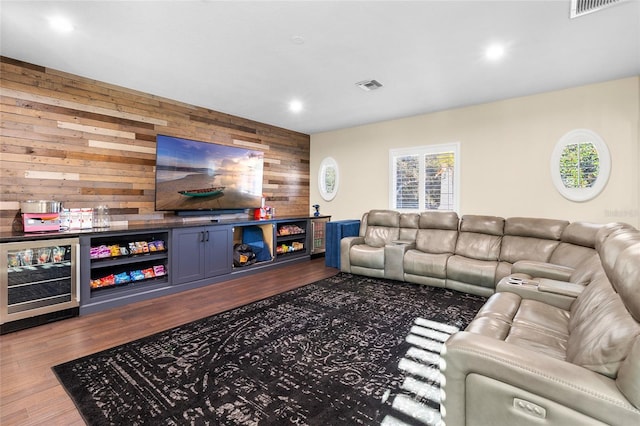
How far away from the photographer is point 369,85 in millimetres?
3963

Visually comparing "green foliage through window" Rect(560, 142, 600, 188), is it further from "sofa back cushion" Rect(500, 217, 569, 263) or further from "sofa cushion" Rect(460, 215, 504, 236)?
"sofa cushion" Rect(460, 215, 504, 236)

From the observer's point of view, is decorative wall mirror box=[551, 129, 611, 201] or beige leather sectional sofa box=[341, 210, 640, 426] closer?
beige leather sectional sofa box=[341, 210, 640, 426]

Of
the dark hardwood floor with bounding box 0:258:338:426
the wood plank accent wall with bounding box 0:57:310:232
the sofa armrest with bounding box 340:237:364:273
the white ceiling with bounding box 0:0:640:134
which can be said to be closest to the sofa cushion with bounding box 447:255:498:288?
the sofa armrest with bounding box 340:237:364:273

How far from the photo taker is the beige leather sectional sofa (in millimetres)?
1077

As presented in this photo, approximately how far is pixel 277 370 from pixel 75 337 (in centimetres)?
196

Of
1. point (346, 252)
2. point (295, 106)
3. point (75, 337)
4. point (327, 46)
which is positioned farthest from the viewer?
point (346, 252)

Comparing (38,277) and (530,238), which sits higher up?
(530,238)

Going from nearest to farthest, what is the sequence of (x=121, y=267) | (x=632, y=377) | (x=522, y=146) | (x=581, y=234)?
(x=632, y=377) → (x=581, y=234) → (x=121, y=267) → (x=522, y=146)

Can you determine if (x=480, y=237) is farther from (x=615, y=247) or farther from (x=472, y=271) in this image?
(x=615, y=247)

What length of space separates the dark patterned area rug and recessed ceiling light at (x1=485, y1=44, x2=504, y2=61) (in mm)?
2711

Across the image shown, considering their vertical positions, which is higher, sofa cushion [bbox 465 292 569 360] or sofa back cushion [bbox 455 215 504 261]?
sofa back cushion [bbox 455 215 504 261]

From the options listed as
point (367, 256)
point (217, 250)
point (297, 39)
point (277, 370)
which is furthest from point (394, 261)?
point (297, 39)

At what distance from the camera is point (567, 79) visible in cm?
375

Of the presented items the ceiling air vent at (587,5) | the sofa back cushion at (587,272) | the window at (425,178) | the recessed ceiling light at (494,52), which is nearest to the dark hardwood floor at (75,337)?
the window at (425,178)
